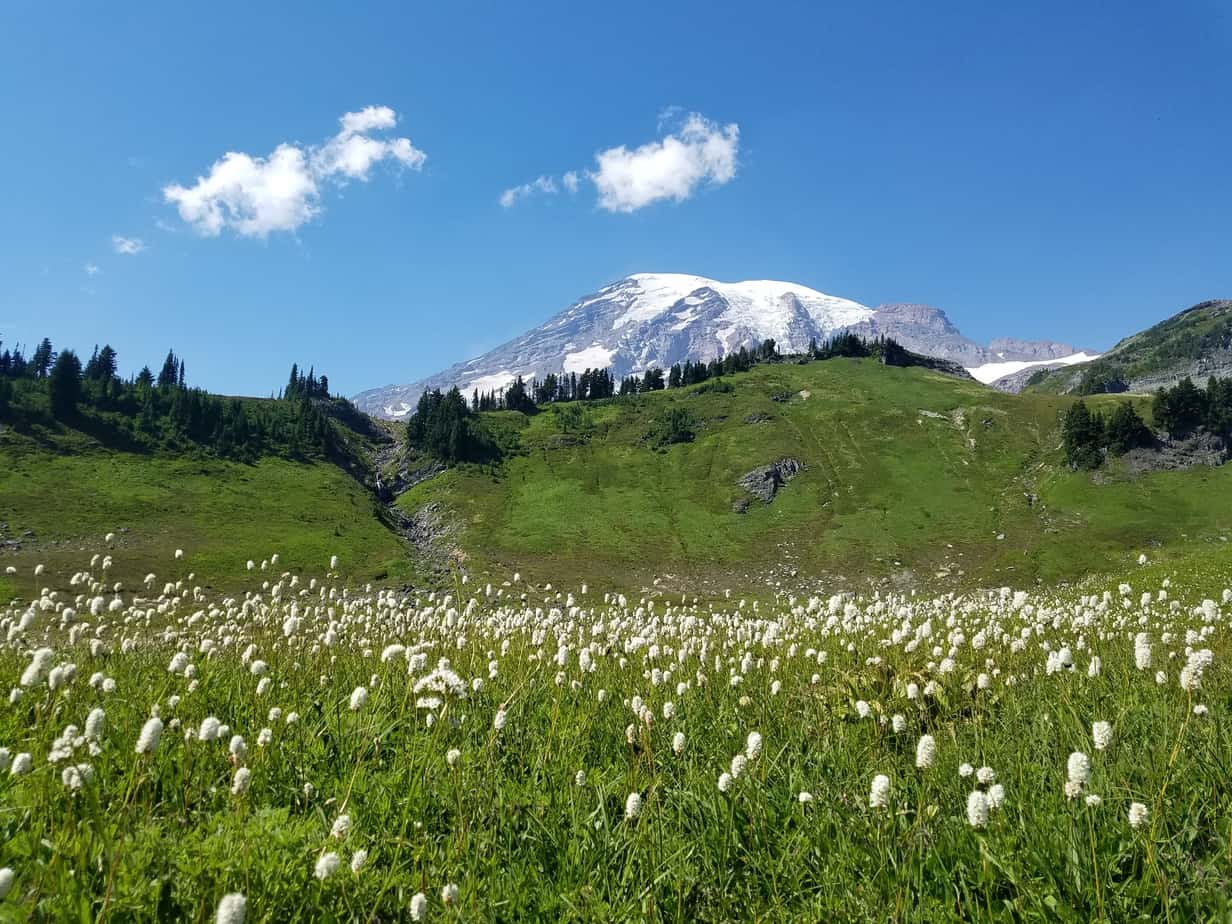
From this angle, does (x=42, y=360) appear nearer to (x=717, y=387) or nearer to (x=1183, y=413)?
(x=717, y=387)

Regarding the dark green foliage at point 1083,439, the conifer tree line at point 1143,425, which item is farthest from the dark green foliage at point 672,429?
the conifer tree line at point 1143,425

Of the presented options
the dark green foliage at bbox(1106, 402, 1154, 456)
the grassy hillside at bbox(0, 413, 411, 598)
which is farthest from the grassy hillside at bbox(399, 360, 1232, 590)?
the grassy hillside at bbox(0, 413, 411, 598)

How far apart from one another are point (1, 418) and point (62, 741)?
14575 centimetres

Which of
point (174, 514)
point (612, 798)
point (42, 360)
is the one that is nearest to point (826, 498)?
point (174, 514)

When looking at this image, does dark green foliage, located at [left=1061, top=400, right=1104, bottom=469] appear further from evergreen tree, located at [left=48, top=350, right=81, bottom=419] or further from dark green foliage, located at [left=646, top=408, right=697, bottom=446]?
evergreen tree, located at [left=48, top=350, right=81, bottom=419]

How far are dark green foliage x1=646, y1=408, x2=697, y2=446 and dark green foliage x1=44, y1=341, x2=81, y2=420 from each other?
357 ft

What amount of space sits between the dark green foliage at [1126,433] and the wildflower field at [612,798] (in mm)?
125816

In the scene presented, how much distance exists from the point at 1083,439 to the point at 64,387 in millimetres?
178146

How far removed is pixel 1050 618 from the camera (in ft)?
36.9

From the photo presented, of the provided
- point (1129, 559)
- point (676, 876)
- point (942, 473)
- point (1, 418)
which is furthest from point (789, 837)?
point (1, 418)

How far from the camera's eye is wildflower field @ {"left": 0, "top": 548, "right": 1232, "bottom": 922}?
3.10m

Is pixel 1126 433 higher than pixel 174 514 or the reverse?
higher

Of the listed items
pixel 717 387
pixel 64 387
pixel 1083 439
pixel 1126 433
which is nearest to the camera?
pixel 1126 433

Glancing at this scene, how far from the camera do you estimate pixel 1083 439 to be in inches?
4395
